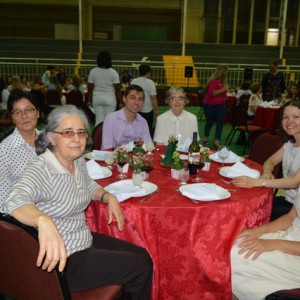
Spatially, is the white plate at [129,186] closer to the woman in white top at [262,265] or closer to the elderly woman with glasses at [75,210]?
the elderly woman with glasses at [75,210]

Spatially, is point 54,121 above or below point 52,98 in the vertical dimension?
above

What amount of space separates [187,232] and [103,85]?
378 centimetres

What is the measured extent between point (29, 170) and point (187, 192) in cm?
84

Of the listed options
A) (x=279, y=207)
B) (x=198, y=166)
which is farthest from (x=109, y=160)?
(x=279, y=207)

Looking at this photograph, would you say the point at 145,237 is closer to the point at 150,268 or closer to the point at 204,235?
the point at 150,268

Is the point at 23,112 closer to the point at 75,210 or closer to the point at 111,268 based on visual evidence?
the point at 75,210

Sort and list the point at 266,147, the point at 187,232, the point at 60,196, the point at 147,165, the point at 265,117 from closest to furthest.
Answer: the point at 60,196, the point at 187,232, the point at 147,165, the point at 266,147, the point at 265,117

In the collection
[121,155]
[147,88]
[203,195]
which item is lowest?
[203,195]

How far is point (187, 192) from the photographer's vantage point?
2.10 metres

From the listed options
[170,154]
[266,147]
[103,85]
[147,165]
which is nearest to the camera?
[147,165]

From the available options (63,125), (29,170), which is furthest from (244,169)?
(29,170)

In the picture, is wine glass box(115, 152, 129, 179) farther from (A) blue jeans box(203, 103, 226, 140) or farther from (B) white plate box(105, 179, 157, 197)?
(A) blue jeans box(203, 103, 226, 140)

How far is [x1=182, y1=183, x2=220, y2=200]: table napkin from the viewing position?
6.77ft

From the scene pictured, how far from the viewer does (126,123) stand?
3465mm
